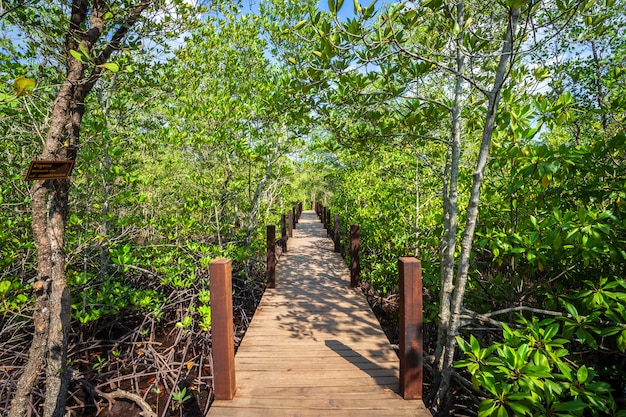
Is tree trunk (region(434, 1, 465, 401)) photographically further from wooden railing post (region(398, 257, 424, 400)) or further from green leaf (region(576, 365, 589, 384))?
green leaf (region(576, 365, 589, 384))

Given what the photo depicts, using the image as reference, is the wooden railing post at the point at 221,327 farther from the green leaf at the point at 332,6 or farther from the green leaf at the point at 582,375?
the green leaf at the point at 582,375

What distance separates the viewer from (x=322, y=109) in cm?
315

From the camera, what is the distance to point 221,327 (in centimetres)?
230

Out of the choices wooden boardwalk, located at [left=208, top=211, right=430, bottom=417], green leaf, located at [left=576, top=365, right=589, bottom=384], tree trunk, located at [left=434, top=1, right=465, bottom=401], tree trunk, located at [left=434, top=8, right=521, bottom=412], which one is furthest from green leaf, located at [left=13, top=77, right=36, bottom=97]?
green leaf, located at [left=576, top=365, right=589, bottom=384]

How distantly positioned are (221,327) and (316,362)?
116cm

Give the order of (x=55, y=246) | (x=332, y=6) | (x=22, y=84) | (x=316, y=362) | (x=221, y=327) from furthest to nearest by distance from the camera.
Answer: (x=316, y=362) < (x=55, y=246) < (x=221, y=327) < (x=332, y=6) < (x=22, y=84)

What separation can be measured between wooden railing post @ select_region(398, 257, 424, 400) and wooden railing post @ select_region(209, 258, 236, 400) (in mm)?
1413

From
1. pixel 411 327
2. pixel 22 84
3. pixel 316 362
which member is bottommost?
pixel 316 362

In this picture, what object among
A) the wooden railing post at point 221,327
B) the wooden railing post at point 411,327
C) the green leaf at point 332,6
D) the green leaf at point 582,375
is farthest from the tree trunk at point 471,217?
the wooden railing post at point 221,327

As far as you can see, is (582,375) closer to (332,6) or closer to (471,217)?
(471,217)

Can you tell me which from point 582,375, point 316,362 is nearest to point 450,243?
point 582,375

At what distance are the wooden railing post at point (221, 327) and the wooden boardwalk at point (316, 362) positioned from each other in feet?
0.50

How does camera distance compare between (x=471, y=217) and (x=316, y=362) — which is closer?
(x=471, y=217)

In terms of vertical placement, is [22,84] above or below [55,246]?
above
